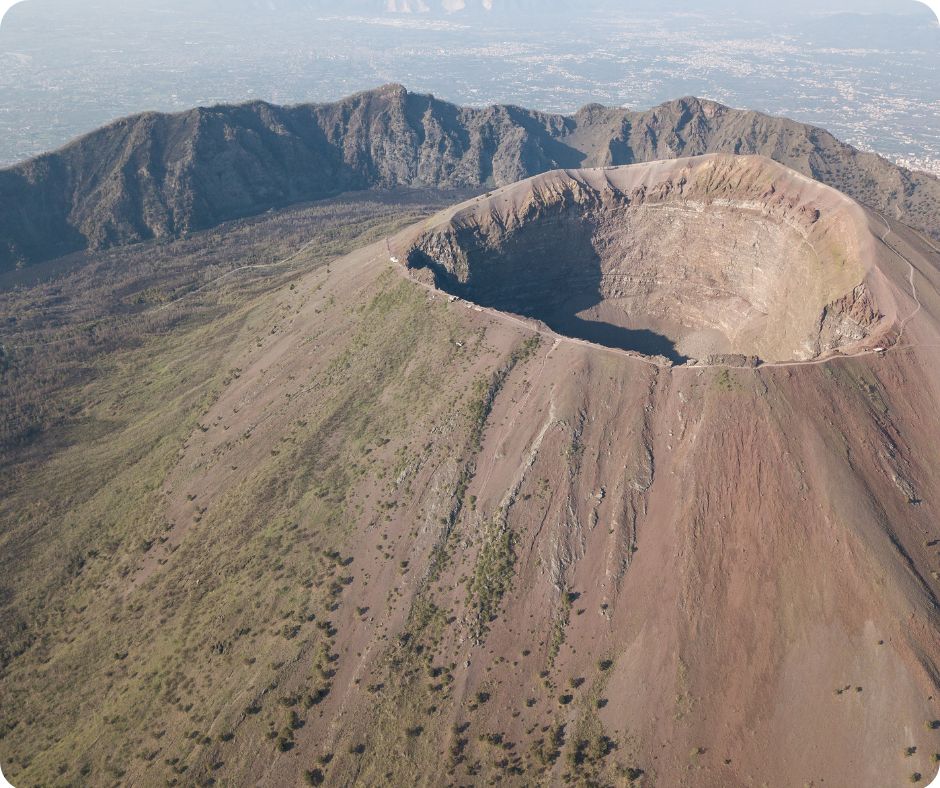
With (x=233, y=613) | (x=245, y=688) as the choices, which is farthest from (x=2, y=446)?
(x=245, y=688)

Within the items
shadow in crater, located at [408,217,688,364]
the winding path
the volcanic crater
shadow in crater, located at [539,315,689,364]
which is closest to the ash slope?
the winding path

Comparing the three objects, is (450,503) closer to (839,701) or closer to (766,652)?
(766,652)

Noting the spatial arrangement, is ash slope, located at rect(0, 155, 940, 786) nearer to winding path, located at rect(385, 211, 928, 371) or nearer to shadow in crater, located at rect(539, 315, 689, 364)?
winding path, located at rect(385, 211, 928, 371)

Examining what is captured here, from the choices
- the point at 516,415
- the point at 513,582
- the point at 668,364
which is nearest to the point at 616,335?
the point at 668,364

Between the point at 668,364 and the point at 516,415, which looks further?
the point at 516,415

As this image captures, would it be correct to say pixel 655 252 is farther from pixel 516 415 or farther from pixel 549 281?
pixel 516 415

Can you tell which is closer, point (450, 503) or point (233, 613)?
point (233, 613)

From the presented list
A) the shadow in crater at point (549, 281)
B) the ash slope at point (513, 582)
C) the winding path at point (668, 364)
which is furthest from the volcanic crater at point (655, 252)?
the ash slope at point (513, 582)
